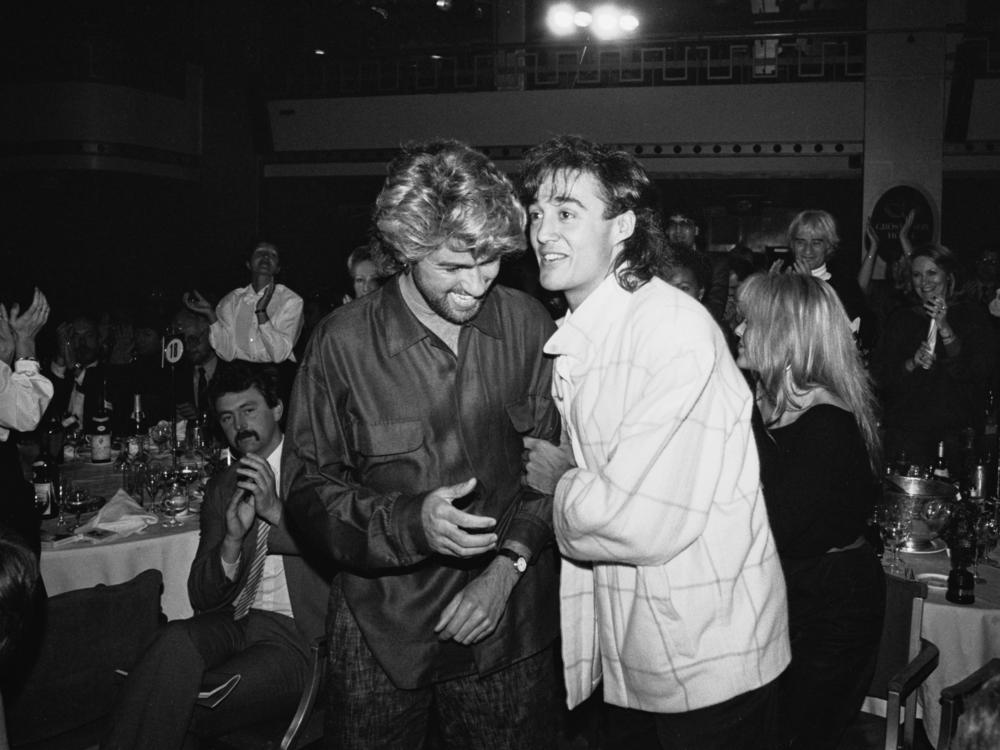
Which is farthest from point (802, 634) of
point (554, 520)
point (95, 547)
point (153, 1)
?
point (153, 1)

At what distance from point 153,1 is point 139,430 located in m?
8.98

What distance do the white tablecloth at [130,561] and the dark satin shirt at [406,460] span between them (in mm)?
1832

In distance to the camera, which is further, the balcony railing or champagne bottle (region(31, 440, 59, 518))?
the balcony railing

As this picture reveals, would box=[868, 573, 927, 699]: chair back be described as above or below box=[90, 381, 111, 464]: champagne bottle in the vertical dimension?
below

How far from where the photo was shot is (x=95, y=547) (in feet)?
10.8

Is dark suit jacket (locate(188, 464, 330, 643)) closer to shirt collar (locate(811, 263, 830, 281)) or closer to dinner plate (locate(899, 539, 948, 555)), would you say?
dinner plate (locate(899, 539, 948, 555))

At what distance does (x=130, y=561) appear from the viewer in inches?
132

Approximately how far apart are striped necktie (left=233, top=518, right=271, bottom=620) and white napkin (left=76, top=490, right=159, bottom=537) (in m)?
0.86

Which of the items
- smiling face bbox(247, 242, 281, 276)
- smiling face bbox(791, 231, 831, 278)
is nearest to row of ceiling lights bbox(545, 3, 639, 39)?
smiling face bbox(247, 242, 281, 276)

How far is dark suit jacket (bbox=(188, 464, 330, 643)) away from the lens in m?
2.65

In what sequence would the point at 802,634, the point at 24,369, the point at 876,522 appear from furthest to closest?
the point at 24,369 < the point at 876,522 < the point at 802,634

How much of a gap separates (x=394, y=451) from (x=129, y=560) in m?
2.03

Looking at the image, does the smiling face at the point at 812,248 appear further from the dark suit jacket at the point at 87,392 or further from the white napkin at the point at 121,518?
the dark suit jacket at the point at 87,392

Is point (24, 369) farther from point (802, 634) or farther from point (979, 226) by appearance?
point (979, 226)
